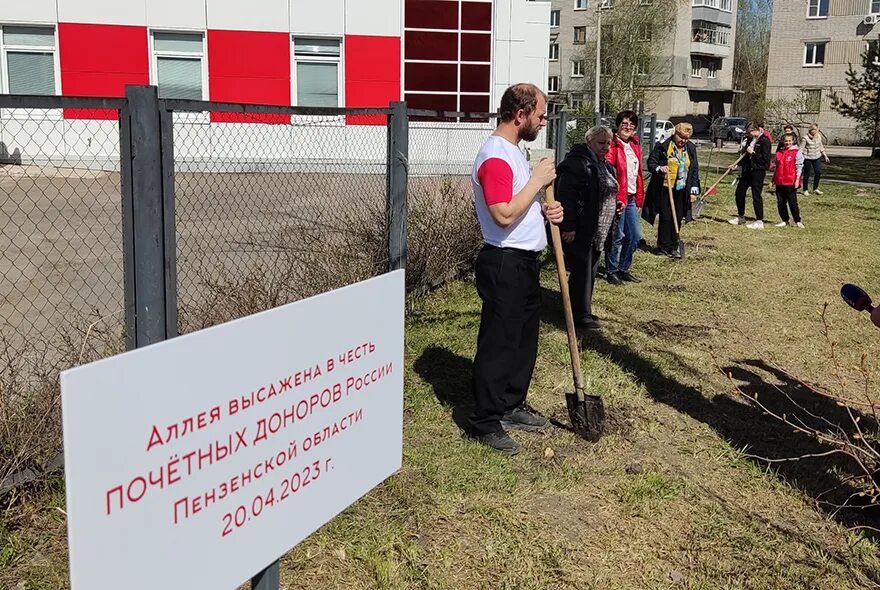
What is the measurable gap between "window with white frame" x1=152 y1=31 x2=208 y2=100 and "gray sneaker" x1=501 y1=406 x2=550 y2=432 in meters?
16.4

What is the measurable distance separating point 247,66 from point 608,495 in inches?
683

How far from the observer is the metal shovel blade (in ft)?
16.0

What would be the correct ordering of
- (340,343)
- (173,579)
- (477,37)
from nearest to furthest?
(173,579)
(340,343)
(477,37)

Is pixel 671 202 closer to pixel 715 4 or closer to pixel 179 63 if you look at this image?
pixel 179 63

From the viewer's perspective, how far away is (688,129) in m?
11.0

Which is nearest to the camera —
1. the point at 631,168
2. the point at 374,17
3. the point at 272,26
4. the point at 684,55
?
the point at 631,168

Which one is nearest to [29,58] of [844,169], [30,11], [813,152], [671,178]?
[30,11]

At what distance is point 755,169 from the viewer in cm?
1380

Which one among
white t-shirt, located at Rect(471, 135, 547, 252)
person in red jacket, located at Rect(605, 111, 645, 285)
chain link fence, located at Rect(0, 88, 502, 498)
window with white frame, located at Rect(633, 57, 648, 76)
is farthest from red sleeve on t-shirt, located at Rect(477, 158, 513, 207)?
window with white frame, located at Rect(633, 57, 648, 76)

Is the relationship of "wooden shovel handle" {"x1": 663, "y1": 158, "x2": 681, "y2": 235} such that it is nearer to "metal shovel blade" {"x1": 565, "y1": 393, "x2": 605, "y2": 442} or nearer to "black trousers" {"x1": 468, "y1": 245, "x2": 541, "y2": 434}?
"metal shovel blade" {"x1": 565, "y1": 393, "x2": 605, "y2": 442}

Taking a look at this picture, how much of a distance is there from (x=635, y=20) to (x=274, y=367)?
6176 centimetres

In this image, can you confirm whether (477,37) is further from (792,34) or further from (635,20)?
(792,34)

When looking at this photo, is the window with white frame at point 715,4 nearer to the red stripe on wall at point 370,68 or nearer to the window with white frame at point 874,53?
the window with white frame at point 874,53

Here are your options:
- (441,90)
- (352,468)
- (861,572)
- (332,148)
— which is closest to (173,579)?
(352,468)
